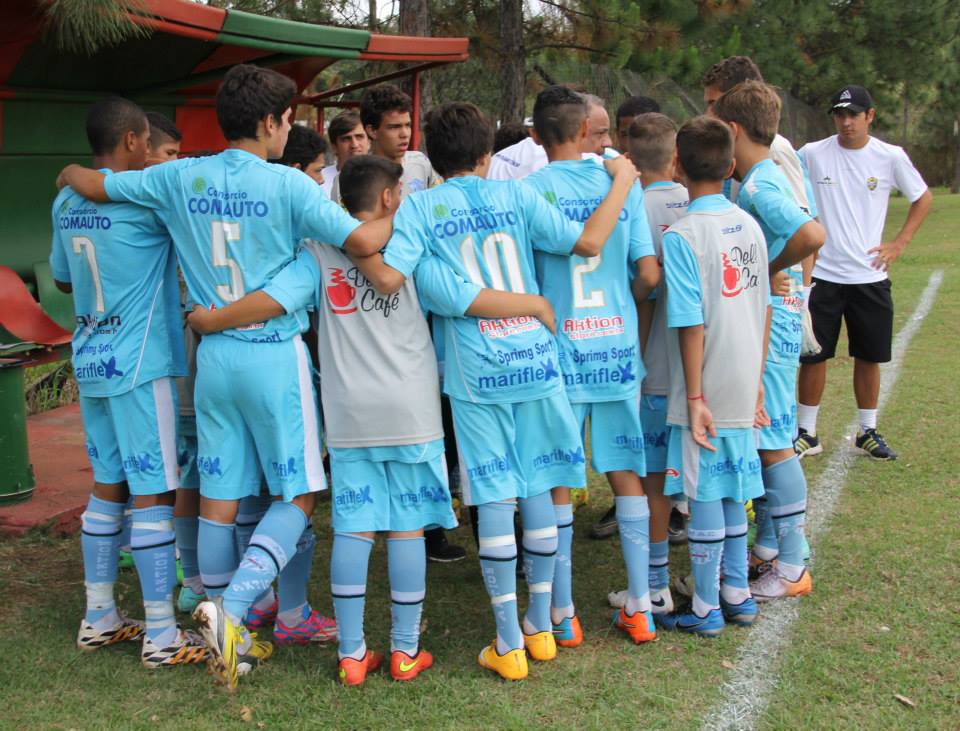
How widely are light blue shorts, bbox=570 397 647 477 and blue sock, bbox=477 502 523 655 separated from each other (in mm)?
445

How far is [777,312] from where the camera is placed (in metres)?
4.02

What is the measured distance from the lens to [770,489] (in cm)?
396

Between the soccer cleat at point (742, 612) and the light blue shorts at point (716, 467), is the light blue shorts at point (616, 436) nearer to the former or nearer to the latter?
the light blue shorts at point (716, 467)

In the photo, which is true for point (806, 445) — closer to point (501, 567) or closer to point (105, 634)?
point (501, 567)

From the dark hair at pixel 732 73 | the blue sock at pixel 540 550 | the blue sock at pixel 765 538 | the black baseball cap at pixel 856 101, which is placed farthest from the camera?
the black baseball cap at pixel 856 101

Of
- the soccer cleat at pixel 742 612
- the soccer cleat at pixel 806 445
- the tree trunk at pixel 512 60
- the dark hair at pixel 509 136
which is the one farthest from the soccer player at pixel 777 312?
the tree trunk at pixel 512 60

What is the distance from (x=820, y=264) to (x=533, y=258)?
3.21 meters

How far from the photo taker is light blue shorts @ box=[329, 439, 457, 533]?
3.35 m

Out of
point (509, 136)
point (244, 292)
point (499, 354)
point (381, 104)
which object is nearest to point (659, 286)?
point (499, 354)

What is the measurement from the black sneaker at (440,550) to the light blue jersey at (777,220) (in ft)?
5.44

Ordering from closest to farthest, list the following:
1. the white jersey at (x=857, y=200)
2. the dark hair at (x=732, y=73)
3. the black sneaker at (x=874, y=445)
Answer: the dark hair at (x=732, y=73)
the black sneaker at (x=874, y=445)
the white jersey at (x=857, y=200)

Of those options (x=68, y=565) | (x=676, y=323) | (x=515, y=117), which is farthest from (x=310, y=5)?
(x=676, y=323)

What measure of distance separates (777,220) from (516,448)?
134 cm

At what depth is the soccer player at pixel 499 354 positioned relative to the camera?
334 centimetres
